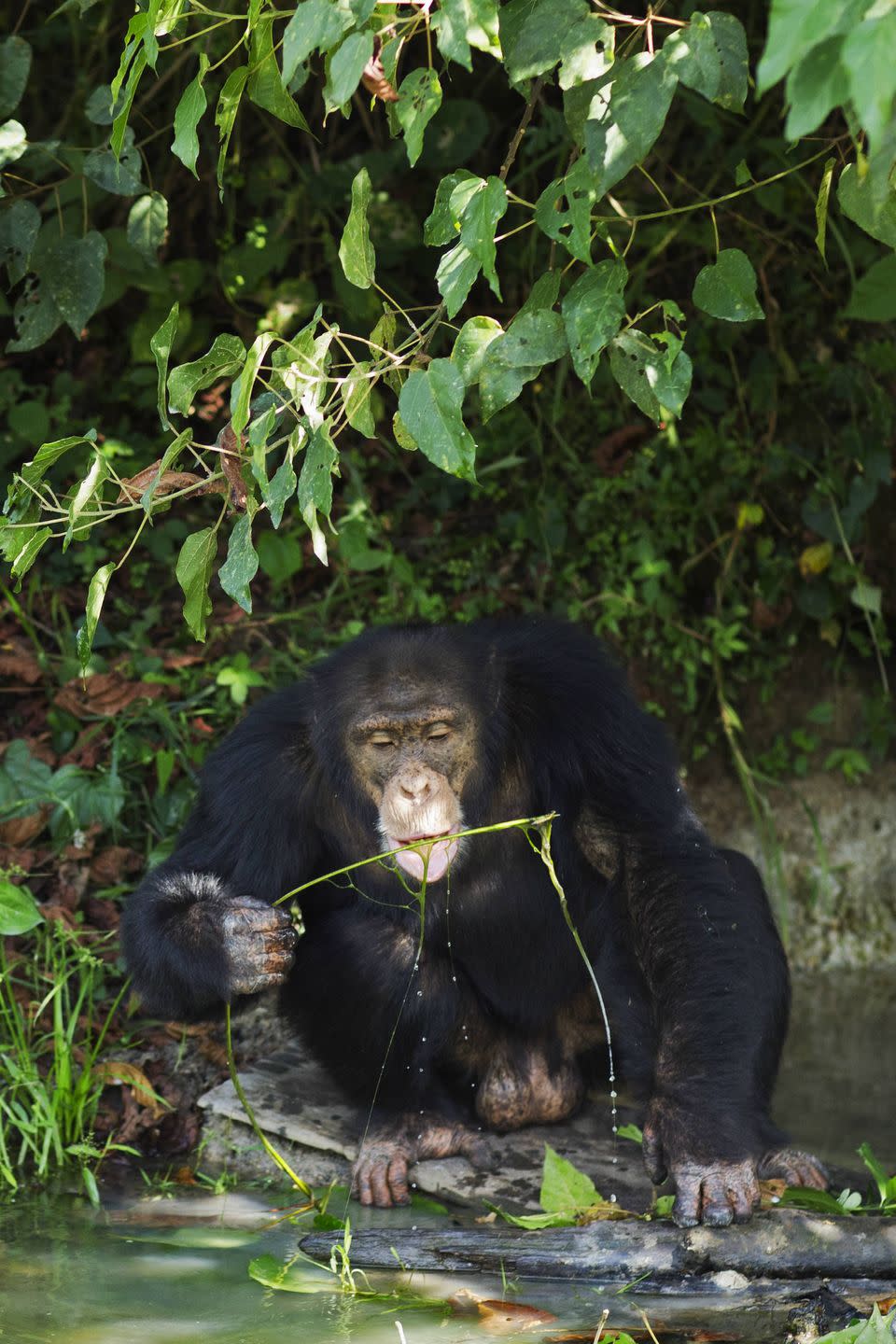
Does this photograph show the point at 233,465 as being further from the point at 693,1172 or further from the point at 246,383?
the point at 693,1172

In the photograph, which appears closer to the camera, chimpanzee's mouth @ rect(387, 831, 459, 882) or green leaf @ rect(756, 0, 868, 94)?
green leaf @ rect(756, 0, 868, 94)

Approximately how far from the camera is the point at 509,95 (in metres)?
7.89

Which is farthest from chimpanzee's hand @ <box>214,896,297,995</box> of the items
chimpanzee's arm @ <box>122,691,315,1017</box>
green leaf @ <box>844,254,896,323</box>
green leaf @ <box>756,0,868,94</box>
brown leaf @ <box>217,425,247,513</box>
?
green leaf @ <box>844,254,896,323</box>

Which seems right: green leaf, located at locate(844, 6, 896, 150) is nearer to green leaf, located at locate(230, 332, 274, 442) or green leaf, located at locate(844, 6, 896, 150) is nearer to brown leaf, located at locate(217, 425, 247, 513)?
green leaf, located at locate(230, 332, 274, 442)

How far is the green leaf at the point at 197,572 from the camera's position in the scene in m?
3.19

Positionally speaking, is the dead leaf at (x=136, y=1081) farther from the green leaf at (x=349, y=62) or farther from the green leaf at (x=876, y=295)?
the green leaf at (x=876, y=295)

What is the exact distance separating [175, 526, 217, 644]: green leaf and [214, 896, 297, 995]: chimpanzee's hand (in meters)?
1.36

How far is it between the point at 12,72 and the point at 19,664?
210cm

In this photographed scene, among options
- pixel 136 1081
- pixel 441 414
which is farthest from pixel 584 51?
pixel 136 1081

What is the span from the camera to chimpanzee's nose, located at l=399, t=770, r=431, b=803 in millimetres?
4297

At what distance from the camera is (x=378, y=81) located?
2.94 m

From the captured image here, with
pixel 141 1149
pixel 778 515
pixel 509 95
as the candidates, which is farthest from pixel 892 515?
pixel 141 1149

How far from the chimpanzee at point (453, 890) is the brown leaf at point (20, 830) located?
102cm

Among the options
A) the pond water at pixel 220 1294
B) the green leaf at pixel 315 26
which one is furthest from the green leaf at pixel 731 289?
the pond water at pixel 220 1294
